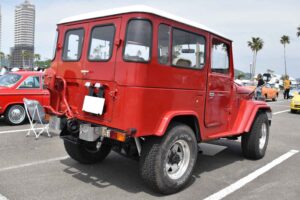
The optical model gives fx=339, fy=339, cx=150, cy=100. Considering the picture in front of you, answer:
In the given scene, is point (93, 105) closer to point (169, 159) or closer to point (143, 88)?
point (143, 88)

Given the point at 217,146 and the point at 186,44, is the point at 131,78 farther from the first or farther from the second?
the point at 217,146

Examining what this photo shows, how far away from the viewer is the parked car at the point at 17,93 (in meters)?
9.45

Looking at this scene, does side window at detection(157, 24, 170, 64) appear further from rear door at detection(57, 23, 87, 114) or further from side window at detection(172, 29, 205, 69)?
rear door at detection(57, 23, 87, 114)

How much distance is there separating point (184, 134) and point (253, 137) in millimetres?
2328

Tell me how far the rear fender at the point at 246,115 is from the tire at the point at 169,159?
1.53 m

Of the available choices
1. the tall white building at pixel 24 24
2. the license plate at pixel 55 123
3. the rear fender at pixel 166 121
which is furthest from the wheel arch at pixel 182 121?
the tall white building at pixel 24 24

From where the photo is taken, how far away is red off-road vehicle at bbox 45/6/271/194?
162 inches

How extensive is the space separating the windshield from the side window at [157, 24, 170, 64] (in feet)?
22.0

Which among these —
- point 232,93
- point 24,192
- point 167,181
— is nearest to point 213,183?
point 167,181

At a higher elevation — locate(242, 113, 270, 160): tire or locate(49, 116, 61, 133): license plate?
locate(49, 116, 61, 133): license plate

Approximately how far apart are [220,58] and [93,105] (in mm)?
2381

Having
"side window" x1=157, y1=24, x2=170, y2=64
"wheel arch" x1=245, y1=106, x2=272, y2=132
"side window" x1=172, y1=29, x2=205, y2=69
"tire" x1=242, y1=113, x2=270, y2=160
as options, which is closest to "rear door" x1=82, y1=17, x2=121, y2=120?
"side window" x1=157, y1=24, x2=170, y2=64

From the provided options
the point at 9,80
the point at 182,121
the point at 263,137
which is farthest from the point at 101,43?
the point at 9,80

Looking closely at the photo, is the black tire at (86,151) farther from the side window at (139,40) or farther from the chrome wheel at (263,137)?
the chrome wheel at (263,137)
